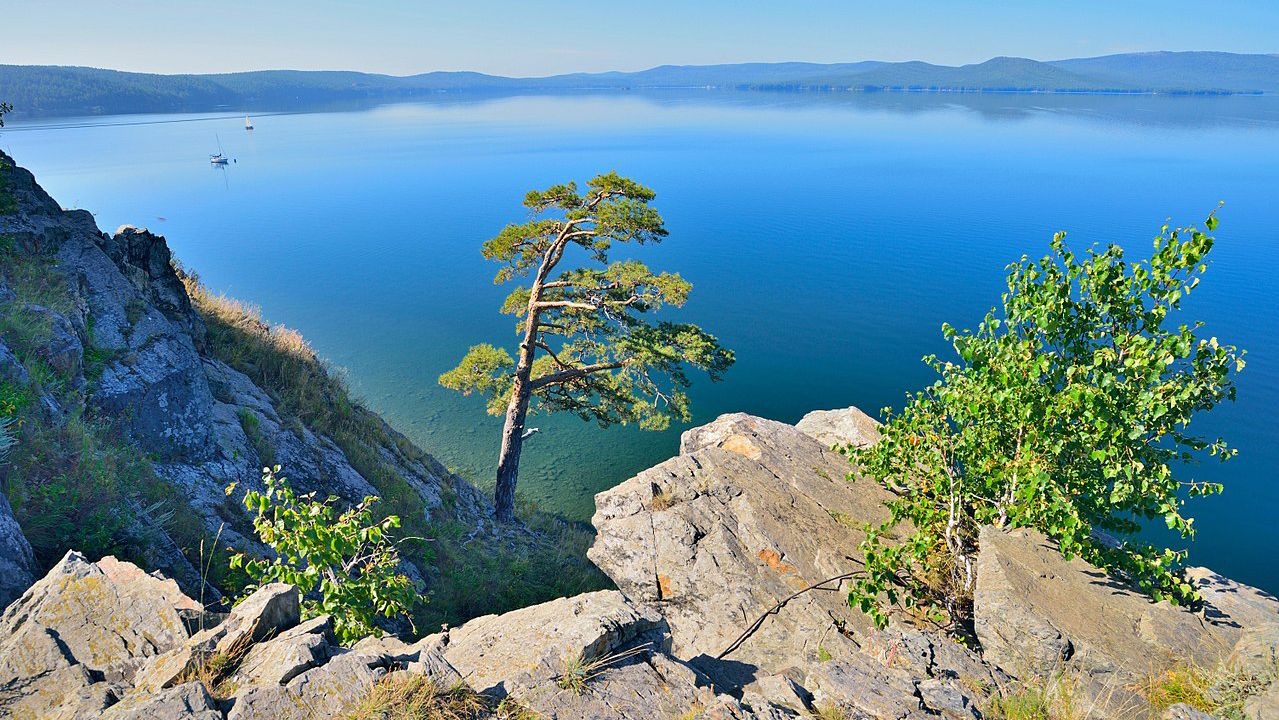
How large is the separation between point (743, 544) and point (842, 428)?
250 inches

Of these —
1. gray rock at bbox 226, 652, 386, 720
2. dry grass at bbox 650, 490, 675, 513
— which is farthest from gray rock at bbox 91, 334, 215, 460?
dry grass at bbox 650, 490, 675, 513

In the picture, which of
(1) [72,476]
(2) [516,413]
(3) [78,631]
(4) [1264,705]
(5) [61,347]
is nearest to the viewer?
(3) [78,631]

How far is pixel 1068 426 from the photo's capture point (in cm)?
933

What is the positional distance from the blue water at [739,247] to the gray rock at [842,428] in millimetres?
12998

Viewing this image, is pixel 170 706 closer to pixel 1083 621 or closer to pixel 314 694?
pixel 314 694

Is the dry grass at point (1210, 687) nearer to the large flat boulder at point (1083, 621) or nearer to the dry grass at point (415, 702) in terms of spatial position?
the large flat boulder at point (1083, 621)

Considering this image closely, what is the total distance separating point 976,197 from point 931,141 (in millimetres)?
85251

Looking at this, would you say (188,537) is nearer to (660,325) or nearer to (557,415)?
(660,325)

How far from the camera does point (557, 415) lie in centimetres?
3516

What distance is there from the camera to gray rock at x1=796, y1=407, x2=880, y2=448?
16.7 m

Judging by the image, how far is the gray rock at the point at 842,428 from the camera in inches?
659

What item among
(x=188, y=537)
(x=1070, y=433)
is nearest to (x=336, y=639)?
(x=188, y=537)

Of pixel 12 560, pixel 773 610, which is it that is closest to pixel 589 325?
pixel 773 610

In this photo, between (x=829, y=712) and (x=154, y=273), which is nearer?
(x=829, y=712)
